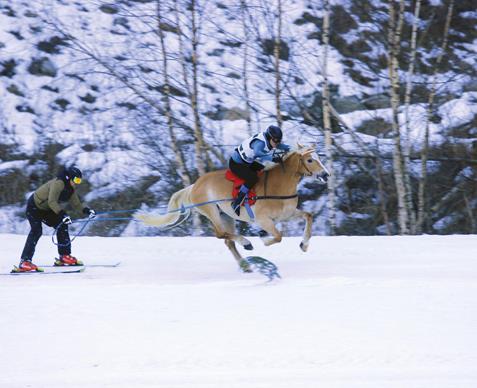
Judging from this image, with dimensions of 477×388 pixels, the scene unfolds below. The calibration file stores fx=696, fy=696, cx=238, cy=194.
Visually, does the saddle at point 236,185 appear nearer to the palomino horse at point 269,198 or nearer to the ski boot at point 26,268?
Answer: the palomino horse at point 269,198

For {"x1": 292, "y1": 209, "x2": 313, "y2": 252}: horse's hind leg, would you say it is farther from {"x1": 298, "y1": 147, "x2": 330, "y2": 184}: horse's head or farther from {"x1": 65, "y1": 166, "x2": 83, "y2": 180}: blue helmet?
{"x1": 65, "y1": 166, "x2": 83, "y2": 180}: blue helmet

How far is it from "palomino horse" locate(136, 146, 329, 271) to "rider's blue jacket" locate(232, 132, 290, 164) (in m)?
0.39

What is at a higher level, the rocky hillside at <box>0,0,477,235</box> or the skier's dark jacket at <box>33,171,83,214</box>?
the rocky hillside at <box>0,0,477,235</box>

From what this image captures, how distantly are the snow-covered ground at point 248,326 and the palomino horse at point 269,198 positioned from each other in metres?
0.55

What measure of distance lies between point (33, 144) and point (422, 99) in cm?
1038

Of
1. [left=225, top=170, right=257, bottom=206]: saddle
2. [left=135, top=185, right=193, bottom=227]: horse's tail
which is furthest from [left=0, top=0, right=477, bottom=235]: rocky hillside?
[left=225, top=170, right=257, bottom=206]: saddle

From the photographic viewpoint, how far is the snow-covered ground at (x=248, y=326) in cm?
521

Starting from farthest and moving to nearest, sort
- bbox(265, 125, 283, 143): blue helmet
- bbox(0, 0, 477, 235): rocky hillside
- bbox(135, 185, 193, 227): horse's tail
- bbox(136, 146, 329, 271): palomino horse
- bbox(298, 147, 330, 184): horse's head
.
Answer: bbox(0, 0, 477, 235): rocky hillside < bbox(135, 185, 193, 227): horse's tail < bbox(136, 146, 329, 271): palomino horse < bbox(298, 147, 330, 184): horse's head < bbox(265, 125, 283, 143): blue helmet

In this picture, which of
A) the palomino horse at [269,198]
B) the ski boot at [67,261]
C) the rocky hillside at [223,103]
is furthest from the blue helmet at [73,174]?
the rocky hillside at [223,103]

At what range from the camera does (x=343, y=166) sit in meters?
16.7

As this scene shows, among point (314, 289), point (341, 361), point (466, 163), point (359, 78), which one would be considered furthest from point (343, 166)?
point (341, 361)

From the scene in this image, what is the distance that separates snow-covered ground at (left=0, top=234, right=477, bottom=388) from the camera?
5215 mm

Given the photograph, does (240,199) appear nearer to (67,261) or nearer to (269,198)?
(269,198)

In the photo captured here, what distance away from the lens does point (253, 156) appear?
950 cm
